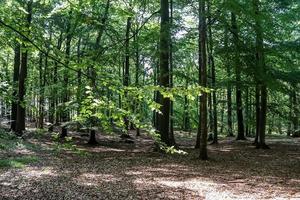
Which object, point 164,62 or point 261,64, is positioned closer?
point 164,62

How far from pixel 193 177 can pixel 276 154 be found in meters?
8.22

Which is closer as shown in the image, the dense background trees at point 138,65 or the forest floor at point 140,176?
the dense background trees at point 138,65

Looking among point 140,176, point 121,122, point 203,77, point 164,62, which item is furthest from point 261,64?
point 121,122

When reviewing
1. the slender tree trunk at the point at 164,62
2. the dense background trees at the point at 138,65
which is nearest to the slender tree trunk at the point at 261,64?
the dense background trees at the point at 138,65

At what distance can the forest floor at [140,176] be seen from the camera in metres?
9.34

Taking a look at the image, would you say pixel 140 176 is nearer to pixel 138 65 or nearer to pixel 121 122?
pixel 121 122

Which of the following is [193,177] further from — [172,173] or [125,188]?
[125,188]

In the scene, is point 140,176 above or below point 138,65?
below

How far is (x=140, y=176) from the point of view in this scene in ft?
38.8

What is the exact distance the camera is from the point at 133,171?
41.8ft

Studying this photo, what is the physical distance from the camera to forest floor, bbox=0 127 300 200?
9.34 meters

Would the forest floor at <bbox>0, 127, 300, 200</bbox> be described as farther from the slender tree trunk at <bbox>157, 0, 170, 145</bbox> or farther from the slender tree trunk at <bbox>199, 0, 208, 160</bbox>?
the slender tree trunk at <bbox>157, 0, 170, 145</bbox>

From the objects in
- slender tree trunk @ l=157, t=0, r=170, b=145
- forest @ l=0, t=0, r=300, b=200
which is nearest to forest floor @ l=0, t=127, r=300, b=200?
forest @ l=0, t=0, r=300, b=200

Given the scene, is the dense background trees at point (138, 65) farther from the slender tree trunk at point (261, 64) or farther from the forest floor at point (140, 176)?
the forest floor at point (140, 176)
